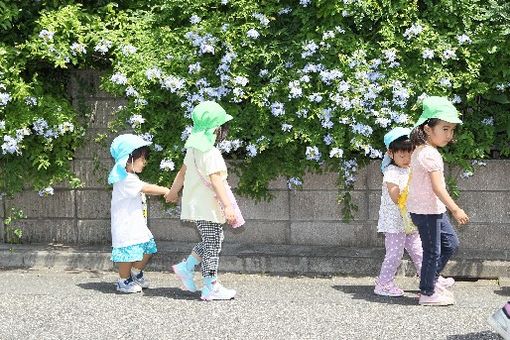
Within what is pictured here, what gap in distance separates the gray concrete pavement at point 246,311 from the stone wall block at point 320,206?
27.9 inches

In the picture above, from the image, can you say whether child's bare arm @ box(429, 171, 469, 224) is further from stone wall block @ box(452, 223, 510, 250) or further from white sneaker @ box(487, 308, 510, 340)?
stone wall block @ box(452, 223, 510, 250)

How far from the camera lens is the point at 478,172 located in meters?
7.90

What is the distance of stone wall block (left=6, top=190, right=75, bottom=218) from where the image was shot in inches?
340

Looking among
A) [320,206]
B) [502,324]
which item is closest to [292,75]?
[320,206]

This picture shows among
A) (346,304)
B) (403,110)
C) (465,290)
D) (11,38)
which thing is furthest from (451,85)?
(11,38)

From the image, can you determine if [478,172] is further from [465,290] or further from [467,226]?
[465,290]

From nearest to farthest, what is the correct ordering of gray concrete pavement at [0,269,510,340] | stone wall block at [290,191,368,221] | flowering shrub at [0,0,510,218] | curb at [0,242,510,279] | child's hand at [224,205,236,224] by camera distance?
gray concrete pavement at [0,269,510,340]
child's hand at [224,205,236,224]
curb at [0,242,510,279]
flowering shrub at [0,0,510,218]
stone wall block at [290,191,368,221]

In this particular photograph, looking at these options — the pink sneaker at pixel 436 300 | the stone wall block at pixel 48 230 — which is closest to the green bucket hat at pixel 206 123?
the pink sneaker at pixel 436 300

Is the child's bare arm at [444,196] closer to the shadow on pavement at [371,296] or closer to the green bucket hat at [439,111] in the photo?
the green bucket hat at [439,111]

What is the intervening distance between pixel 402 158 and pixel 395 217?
0.46 meters

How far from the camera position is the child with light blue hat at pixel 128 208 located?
7152 millimetres

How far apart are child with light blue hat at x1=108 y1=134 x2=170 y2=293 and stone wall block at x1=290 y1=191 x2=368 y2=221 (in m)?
1.48

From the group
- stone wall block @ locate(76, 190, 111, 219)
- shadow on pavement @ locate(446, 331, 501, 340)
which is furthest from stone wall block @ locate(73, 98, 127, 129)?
shadow on pavement @ locate(446, 331, 501, 340)

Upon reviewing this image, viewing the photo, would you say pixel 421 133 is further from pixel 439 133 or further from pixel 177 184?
pixel 177 184
